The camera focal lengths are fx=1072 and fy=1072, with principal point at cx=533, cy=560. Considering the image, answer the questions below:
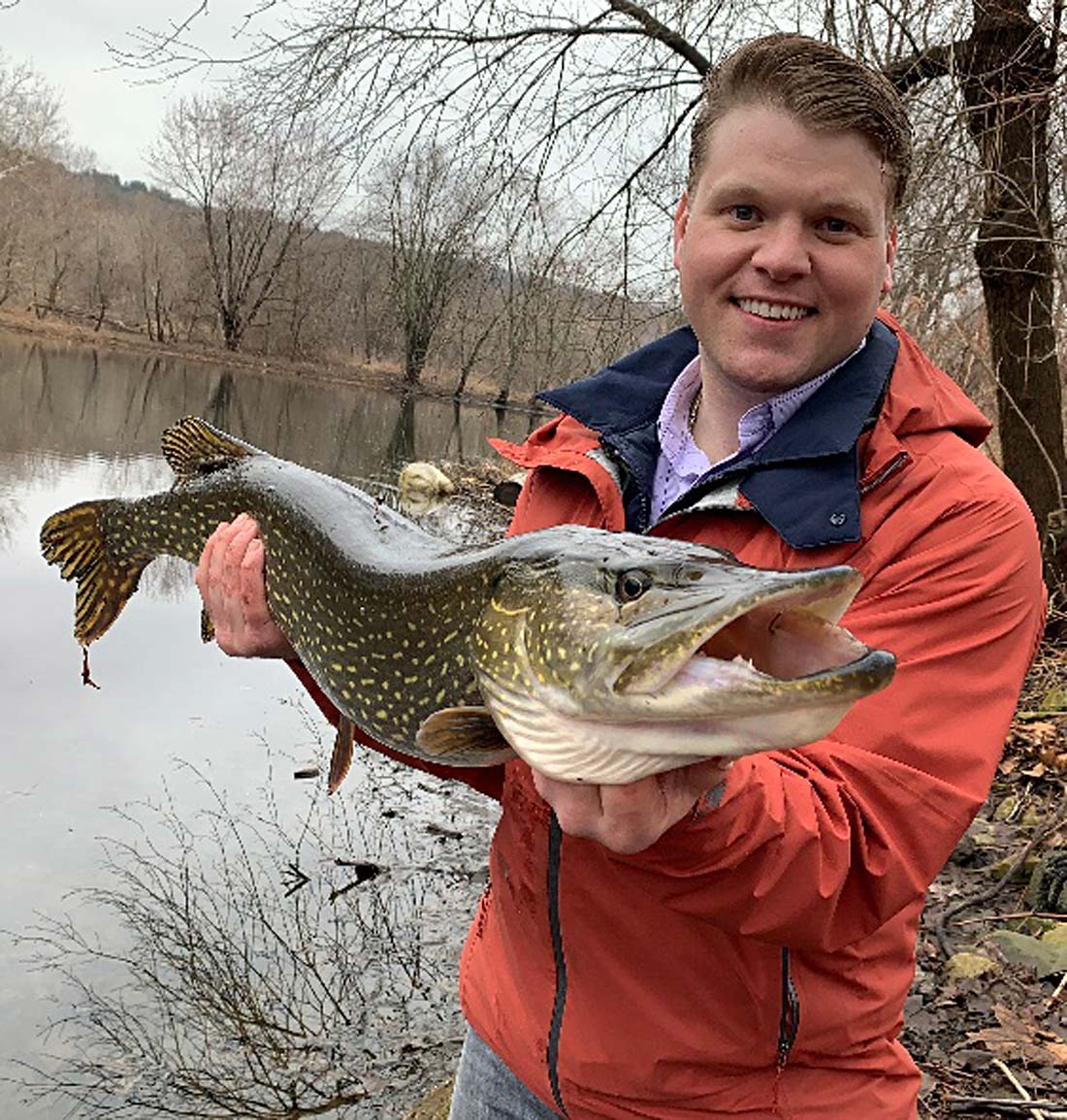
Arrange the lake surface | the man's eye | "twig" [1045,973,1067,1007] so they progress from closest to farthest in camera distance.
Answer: the man's eye
"twig" [1045,973,1067,1007]
the lake surface

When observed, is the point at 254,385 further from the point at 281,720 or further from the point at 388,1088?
the point at 388,1088

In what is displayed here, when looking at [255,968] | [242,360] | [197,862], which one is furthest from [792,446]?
[242,360]

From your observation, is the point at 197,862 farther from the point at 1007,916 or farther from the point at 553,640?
the point at 553,640

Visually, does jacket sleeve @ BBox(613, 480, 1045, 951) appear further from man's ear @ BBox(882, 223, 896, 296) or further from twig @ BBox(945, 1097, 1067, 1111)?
twig @ BBox(945, 1097, 1067, 1111)

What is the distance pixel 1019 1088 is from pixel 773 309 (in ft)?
7.85

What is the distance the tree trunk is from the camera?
5832mm

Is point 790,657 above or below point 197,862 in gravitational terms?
above

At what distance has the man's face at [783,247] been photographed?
1.61 meters

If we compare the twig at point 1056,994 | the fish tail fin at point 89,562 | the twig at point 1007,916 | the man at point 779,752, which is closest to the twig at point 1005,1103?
the twig at point 1056,994

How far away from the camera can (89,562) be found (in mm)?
2986

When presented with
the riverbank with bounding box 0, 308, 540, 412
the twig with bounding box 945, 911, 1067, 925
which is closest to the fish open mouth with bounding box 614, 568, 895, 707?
the twig with bounding box 945, 911, 1067, 925

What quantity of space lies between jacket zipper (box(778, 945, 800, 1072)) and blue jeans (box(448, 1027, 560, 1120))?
1.41 ft

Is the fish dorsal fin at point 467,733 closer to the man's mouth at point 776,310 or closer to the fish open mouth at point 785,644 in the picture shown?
the fish open mouth at point 785,644

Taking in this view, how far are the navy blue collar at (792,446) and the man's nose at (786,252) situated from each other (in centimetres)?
17
